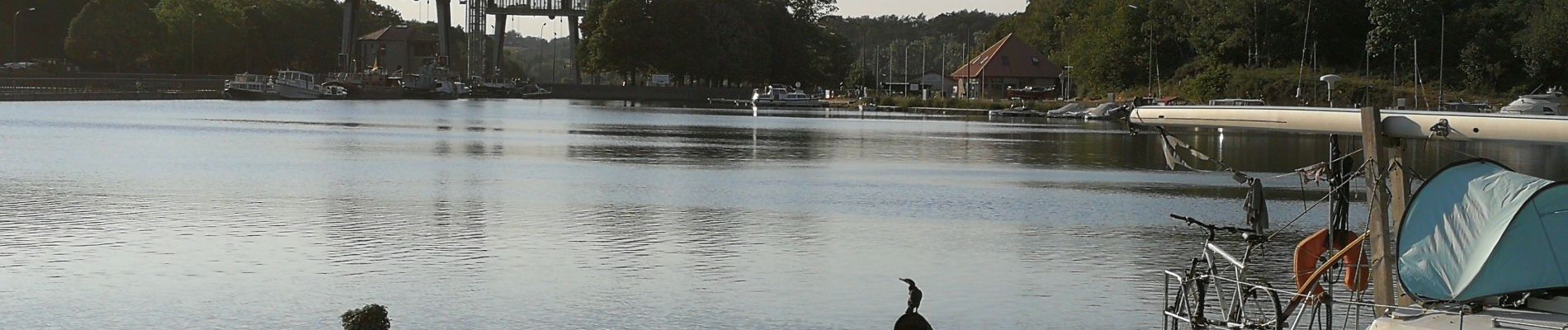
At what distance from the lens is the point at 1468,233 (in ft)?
35.2

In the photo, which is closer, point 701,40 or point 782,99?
point 782,99

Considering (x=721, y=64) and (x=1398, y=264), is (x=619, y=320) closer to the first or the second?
(x=1398, y=264)

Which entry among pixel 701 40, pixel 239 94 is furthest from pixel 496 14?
pixel 239 94

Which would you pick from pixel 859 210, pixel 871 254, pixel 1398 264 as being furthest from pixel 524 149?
pixel 1398 264

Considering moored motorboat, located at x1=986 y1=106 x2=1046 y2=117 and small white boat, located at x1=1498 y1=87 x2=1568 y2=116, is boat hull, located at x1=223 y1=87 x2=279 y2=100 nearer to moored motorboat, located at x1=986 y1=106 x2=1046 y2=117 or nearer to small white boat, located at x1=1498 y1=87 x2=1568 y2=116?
moored motorboat, located at x1=986 y1=106 x2=1046 y2=117

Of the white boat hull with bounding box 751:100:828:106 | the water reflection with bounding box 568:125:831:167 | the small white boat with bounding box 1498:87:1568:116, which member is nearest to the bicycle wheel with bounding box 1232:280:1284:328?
the water reflection with bounding box 568:125:831:167

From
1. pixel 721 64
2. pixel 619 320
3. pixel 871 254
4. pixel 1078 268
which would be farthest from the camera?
pixel 721 64

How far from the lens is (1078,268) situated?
2022 centimetres

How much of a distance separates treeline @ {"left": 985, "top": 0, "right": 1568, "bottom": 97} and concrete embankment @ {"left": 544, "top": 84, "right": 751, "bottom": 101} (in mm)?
58702

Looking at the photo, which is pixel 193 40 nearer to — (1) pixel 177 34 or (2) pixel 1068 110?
(1) pixel 177 34

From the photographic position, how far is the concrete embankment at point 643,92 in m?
160

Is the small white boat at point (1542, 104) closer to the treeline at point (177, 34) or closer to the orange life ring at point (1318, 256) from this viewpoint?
the orange life ring at point (1318, 256)

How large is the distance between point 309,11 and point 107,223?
15164 centimetres

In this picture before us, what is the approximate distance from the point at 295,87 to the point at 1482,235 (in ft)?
415
